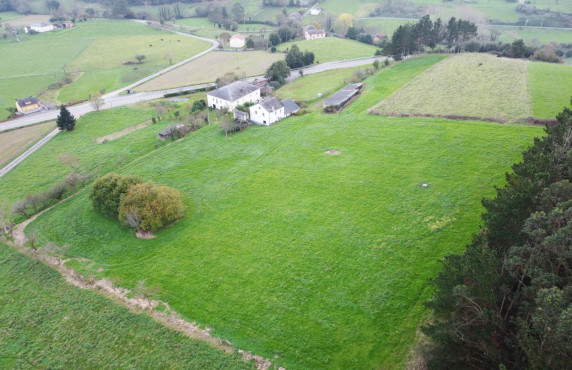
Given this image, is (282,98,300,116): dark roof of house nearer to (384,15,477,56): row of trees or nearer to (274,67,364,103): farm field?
(274,67,364,103): farm field

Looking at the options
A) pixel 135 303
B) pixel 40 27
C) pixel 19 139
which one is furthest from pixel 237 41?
pixel 135 303

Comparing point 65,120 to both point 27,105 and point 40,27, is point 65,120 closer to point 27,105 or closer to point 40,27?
point 27,105

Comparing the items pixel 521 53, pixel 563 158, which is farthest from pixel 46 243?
pixel 521 53

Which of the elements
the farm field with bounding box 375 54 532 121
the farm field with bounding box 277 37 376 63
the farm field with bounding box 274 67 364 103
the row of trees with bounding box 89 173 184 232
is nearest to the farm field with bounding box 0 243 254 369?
the row of trees with bounding box 89 173 184 232

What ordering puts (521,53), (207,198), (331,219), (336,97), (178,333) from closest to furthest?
1. (178,333)
2. (331,219)
3. (207,198)
4. (336,97)
5. (521,53)

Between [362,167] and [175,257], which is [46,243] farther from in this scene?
[362,167]
